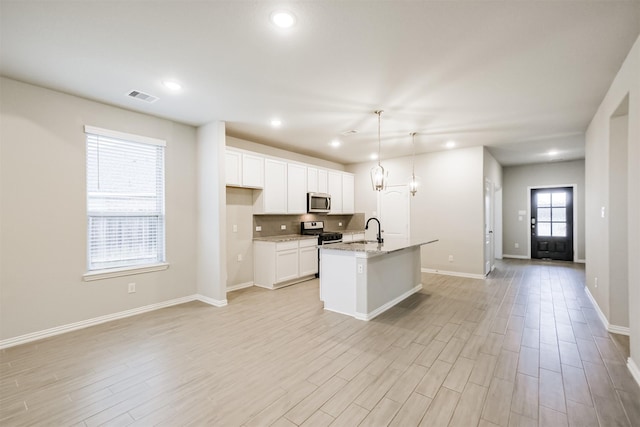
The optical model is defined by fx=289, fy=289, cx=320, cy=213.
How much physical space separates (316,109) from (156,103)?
1994 mm

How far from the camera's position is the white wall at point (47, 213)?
2924 millimetres

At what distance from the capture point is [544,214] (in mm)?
8055

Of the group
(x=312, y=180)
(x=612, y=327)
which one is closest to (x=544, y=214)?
(x=612, y=327)

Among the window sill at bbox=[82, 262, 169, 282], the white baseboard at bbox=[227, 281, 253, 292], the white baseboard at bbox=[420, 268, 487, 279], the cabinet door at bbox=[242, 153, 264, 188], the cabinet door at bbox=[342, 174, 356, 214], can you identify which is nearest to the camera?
the window sill at bbox=[82, 262, 169, 282]

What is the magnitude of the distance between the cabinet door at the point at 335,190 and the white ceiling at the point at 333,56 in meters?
2.66

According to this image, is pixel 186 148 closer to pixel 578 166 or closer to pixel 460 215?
pixel 460 215

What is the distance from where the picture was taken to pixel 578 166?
7.59 m

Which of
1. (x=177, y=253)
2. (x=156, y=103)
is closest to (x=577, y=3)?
(x=156, y=103)

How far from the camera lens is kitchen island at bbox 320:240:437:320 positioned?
3.62 meters

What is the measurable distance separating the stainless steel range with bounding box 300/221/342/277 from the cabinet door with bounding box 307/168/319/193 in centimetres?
73

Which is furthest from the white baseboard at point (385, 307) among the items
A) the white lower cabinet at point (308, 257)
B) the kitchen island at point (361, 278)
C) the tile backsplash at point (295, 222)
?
the tile backsplash at point (295, 222)

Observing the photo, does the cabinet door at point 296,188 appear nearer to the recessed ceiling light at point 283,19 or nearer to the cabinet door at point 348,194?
the cabinet door at point 348,194

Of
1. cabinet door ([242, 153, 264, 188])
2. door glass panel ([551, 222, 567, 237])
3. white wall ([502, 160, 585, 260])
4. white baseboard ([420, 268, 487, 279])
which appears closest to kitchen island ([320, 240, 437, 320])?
cabinet door ([242, 153, 264, 188])

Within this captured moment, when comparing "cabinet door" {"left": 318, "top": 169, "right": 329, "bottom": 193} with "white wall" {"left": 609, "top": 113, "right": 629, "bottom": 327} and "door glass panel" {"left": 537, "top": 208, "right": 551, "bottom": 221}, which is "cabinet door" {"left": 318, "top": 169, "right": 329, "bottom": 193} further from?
"door glass panel" {"left": 537, "top": 208, "right": 551, "bottom": 221}
